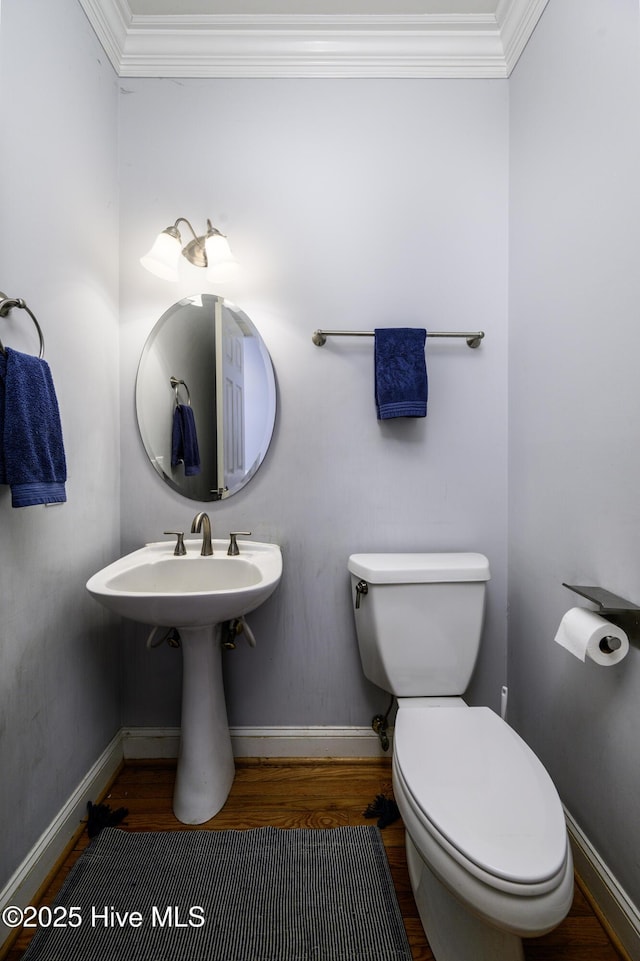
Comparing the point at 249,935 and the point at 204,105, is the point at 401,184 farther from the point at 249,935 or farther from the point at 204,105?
the point at 249,935

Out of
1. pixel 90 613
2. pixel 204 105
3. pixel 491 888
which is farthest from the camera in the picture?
pixel 204 105

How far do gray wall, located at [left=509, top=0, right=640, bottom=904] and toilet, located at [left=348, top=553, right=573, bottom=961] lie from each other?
8.6 inches

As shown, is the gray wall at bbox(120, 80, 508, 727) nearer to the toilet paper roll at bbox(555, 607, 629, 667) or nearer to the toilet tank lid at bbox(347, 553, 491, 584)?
the toilet tank lid at bbox(347, 553, 491, 584)

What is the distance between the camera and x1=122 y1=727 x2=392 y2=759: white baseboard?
1584mm

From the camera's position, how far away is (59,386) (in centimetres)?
123

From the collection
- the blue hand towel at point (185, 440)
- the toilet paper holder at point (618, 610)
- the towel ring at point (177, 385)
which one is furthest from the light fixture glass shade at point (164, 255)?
the toilet paper holder at point (618, 610)

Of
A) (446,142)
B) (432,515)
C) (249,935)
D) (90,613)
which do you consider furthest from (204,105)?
(249,935)

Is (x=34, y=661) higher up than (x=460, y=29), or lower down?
lower down

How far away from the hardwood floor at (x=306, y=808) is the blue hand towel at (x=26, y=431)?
1.02 metres

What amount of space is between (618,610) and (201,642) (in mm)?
1094

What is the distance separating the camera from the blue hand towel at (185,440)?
5.12 feet

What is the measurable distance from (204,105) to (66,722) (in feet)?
6.61

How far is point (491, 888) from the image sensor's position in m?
0.76

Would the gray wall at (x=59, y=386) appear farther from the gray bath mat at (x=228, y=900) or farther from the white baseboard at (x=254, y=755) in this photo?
the gray bath mat at (x=228, y=900)
